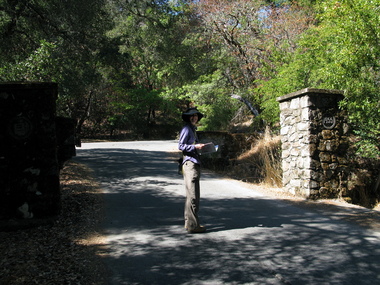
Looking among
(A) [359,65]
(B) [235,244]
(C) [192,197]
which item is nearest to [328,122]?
(A) [359,65]

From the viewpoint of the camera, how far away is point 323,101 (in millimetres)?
7695

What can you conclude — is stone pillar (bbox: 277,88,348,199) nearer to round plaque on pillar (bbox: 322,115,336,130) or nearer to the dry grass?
round plaque on pillar (bbox: 322,115,336,130)

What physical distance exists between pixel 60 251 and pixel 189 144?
7.71 feet

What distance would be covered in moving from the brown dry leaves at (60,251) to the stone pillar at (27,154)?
0.34m

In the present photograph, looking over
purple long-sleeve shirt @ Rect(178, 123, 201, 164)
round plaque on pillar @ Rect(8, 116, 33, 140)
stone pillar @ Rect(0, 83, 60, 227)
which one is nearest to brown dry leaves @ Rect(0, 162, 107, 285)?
stone pillar @ Rect(0, 83, 60, 227)

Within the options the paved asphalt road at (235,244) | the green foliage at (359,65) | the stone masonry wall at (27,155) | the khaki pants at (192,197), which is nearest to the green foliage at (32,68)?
the paved asphalt road at (235,244)

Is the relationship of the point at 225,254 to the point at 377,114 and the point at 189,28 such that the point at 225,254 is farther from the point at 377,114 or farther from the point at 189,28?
the point at 189,28

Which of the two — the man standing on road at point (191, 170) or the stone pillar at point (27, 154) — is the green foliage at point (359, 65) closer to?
the man standing on road at point (191, 170)

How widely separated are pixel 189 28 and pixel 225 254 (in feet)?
66.6

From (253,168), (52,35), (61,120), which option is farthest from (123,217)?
(52,35)

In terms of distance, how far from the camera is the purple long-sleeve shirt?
5.16 metres

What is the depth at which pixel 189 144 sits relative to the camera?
5254 millimetres

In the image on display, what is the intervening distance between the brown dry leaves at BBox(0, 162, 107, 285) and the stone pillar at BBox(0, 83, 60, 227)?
0.34m

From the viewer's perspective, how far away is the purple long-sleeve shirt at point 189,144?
5164 mm
